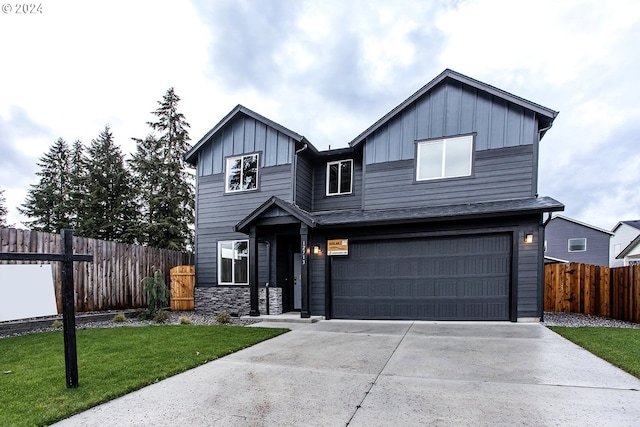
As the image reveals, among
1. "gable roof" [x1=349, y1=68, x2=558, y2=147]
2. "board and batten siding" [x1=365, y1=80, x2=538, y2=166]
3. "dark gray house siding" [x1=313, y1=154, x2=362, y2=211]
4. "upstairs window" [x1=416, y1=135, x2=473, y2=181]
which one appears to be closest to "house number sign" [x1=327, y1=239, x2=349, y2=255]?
"dark gray house siding" [x1=313, y1=154, x2=362, y2=211]

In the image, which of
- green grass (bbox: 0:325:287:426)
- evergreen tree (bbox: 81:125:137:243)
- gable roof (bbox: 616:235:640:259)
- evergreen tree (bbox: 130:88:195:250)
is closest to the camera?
green grass (bbox: 0:325:287:426)

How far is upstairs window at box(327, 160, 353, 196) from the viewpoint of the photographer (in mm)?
10312

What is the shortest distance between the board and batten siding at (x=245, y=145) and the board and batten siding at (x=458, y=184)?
117 inches

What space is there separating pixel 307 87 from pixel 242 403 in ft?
59.8

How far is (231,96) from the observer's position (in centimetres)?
1938

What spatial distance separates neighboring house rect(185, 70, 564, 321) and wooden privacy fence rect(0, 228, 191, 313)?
182 cm

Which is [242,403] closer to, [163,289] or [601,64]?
[163,289]

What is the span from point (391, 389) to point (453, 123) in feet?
25.3

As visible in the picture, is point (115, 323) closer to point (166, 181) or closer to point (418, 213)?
point (418, 213)

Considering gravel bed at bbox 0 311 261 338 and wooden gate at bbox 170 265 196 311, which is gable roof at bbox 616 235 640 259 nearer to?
gravel bed at bbox 0 311 261 338

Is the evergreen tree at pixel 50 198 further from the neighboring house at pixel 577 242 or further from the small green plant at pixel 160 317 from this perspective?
the neighboring house at pixel 577 242

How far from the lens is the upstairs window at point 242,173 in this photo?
10.6 m

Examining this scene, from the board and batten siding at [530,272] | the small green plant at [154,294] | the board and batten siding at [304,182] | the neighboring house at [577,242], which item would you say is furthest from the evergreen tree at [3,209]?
the neighboring house at [577,242]

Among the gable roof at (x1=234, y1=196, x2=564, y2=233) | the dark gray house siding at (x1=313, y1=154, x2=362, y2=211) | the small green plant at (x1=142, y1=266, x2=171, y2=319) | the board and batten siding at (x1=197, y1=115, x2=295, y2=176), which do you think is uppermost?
the board and batten siding at (x1=197, y1=115, x2=295, y2=176)
